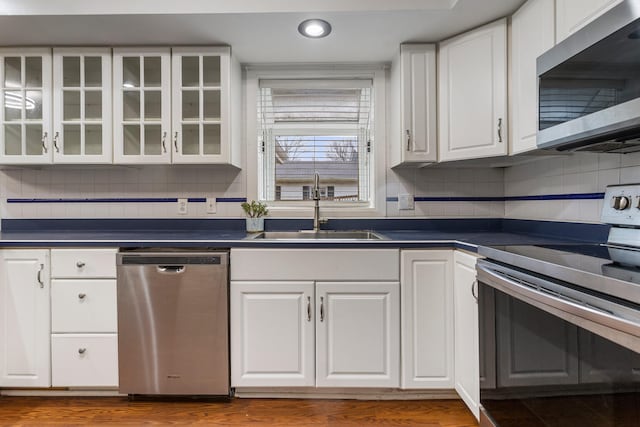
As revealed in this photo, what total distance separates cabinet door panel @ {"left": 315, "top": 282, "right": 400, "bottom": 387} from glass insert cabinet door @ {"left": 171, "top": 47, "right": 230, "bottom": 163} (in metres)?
1.03

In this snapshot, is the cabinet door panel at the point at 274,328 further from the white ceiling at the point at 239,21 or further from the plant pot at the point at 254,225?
the white ceiling at the point at 239,21

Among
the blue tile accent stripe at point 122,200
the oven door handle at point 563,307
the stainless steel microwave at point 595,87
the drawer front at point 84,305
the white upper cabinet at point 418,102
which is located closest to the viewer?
the oven door handle at point 563,307

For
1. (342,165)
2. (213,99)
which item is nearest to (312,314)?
(342,165)

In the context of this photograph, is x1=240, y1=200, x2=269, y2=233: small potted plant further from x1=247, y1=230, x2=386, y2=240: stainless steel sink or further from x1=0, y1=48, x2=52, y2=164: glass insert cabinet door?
x1=0, y1=48, x2=52, y2=164: glass insert cabinet door

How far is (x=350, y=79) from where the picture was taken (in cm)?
243

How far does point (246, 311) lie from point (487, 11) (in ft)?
6.18

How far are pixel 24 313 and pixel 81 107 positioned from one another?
45.4 inches

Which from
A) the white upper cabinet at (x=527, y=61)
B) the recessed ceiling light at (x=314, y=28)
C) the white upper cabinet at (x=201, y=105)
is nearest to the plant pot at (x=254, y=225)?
the white upper cabinet at (x=201, y=105)

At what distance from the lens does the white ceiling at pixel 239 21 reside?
175 centimetres

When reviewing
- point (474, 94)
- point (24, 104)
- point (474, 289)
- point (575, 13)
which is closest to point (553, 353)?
point (474, 289)

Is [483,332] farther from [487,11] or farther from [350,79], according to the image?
[350,79]

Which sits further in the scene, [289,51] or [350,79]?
[350,79]

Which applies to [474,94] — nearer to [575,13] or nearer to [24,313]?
[575,13]

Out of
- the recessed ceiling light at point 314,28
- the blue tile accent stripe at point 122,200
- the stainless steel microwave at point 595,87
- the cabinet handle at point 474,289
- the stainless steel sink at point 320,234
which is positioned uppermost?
the recessed ceiling light at point 314,28
